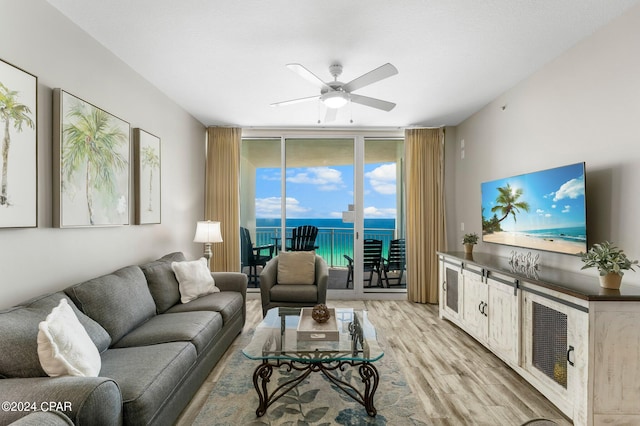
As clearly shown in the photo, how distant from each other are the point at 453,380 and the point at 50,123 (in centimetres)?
355

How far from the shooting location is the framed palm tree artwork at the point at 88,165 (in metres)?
2.29

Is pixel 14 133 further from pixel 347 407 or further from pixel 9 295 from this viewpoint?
pixel 347 407

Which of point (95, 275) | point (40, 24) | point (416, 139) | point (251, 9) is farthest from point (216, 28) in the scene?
point (416, 139)

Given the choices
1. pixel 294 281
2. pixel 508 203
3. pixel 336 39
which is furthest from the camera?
pixel 294 281

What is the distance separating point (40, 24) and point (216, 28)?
111cm

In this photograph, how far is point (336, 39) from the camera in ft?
8.84

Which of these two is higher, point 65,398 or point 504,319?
point 65,398

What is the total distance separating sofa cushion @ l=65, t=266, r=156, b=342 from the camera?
2.24 meters

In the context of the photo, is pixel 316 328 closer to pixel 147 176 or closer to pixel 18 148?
pixel 18 148

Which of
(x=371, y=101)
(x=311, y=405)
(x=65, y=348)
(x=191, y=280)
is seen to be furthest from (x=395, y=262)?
(x=65, y=348)

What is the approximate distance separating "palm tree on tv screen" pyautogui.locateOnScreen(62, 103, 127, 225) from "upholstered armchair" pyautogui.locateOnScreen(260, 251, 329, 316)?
189cm

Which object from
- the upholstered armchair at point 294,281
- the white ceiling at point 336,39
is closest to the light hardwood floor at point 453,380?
the upholstered armchair at point 294,281

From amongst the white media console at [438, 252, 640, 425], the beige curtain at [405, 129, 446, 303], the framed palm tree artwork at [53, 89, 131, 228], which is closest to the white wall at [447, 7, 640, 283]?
the white media console at [438, 252, 640, 425]

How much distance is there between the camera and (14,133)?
76.6 inches
